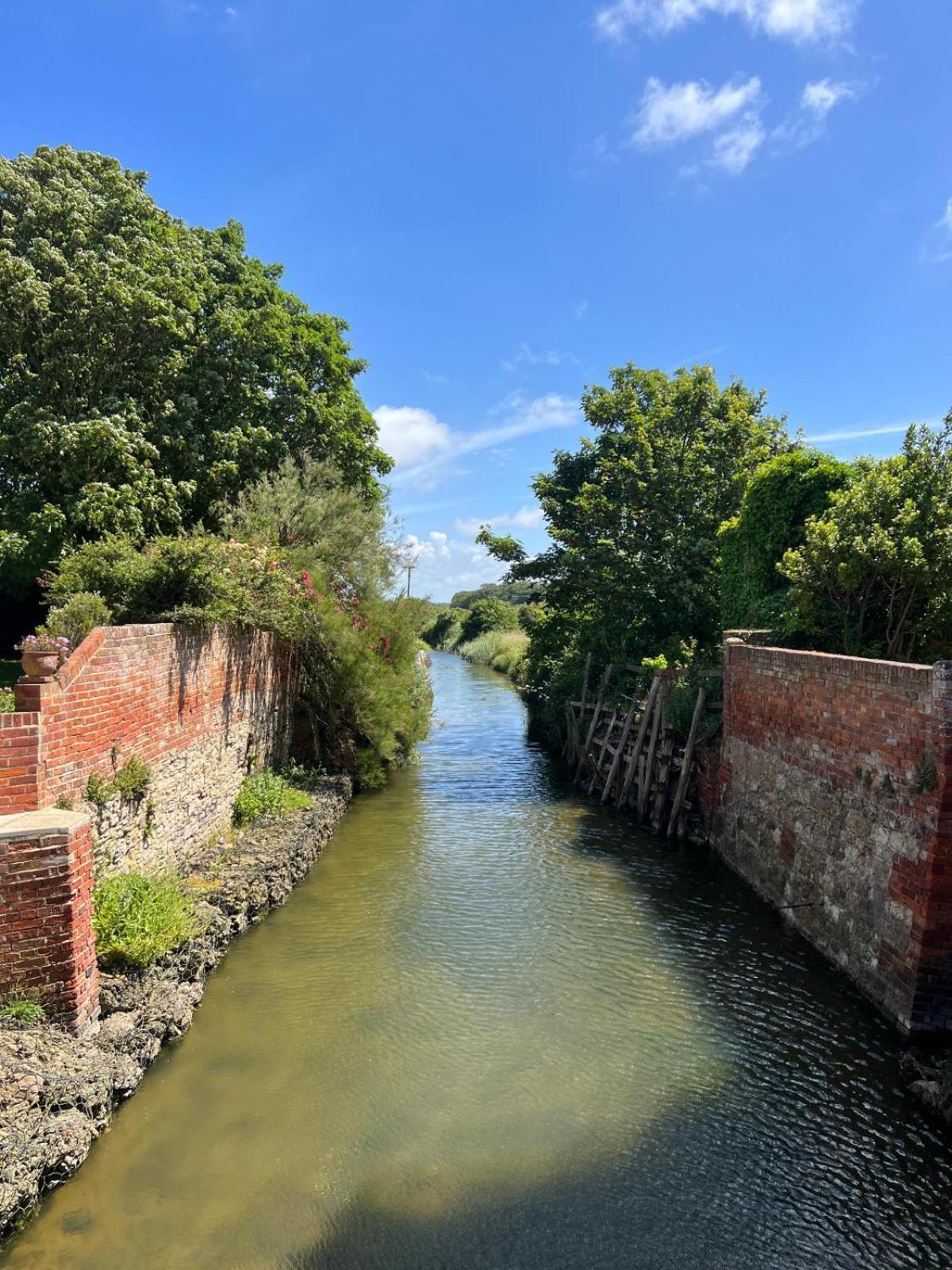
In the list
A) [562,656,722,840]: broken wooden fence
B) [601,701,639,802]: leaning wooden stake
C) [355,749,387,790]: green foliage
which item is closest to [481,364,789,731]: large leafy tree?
[562,656,722,840]: broken wooden fence

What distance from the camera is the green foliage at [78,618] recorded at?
7.94 metres

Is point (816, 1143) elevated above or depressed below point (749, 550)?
below

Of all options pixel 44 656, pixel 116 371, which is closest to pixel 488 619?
pixel 116 371

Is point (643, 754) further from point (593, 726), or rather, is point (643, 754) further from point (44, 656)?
point (44, 656)

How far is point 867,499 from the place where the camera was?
33.2 feet

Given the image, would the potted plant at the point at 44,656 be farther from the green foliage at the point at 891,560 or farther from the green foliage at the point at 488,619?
the green foliage at the point at 488,619

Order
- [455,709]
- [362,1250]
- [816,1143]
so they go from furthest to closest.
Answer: [455,709], [816,1143], [362,1250]

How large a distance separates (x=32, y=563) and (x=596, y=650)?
12.9m

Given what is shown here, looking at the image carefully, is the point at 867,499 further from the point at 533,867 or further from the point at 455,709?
the point at 455,709

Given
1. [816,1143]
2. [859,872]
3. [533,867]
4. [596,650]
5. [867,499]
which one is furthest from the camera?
[596,650]

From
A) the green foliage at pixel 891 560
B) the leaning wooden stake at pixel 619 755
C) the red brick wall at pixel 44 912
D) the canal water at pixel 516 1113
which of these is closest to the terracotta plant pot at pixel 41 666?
the red brick wall at pixel 44 912

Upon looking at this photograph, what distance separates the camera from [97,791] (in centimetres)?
668

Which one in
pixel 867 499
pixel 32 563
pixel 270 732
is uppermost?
pixel 867 499

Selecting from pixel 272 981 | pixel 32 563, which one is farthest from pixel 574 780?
pixel 32 563
